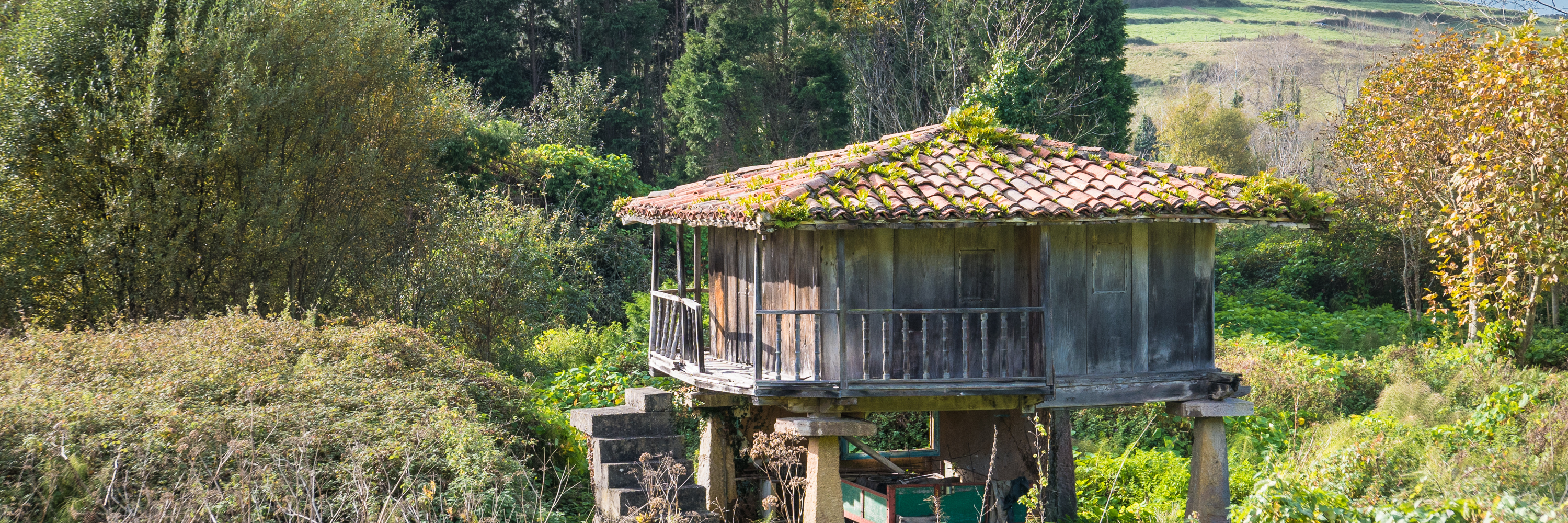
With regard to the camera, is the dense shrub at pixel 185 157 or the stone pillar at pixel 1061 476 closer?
the dense shrub at pixel 185 157

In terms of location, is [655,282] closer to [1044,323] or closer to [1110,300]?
[1044,323]

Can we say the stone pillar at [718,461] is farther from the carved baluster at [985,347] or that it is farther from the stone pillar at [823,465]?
the carved baluster at [985,347]

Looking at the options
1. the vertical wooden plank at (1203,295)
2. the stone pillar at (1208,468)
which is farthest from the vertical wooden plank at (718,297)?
the vertical wooden plank at (1203,295)

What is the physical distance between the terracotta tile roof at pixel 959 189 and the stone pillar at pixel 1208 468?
6.30 ft

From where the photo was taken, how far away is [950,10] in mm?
22891

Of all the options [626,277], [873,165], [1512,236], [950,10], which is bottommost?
[626,277]

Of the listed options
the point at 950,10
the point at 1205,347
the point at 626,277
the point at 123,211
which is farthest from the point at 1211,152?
the point at 123,211

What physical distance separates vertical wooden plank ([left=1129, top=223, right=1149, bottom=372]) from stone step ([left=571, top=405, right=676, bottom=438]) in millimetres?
4213

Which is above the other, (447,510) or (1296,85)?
(1296,85)

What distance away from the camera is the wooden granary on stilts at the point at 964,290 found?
314 inches

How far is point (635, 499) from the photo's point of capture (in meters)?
8.62

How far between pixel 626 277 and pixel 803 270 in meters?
12.8

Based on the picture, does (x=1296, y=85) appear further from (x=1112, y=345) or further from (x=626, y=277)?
(x=1112, y=345)

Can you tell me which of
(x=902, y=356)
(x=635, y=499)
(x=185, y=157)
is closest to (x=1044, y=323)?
(x=902, y=356)
